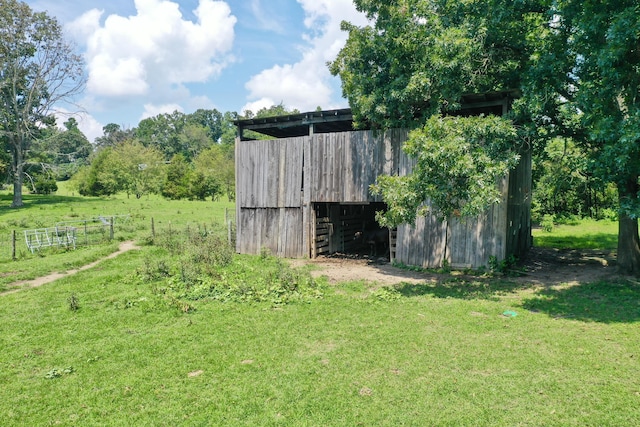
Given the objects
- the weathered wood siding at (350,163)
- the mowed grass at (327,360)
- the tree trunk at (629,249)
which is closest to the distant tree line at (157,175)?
the weathered wood siding at (350,163)

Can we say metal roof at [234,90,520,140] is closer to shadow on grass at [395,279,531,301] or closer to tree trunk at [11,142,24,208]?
shadow on grass at [395,279,531,301]

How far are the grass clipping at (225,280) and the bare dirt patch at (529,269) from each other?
1612 millimetres

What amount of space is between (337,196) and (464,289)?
6.24 meters

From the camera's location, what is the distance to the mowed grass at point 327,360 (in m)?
4.94

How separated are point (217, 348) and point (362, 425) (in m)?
3.18

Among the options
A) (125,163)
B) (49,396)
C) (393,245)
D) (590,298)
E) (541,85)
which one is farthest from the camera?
(125,163)

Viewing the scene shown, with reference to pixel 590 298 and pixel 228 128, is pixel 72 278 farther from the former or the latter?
pixel 228 128

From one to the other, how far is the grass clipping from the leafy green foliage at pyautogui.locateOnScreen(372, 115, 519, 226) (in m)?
2.98

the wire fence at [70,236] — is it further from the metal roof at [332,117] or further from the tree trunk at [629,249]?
the tree trunk at [629,249]

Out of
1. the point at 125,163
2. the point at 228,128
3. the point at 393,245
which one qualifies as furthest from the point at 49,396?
the point at 228,128

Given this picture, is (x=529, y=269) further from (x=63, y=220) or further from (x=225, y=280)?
(x=63, y=220)

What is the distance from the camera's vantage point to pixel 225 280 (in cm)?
1158

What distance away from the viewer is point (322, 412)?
493 centimetres

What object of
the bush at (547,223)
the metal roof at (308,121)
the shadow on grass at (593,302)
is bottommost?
the shadow on grass at (593,302)
